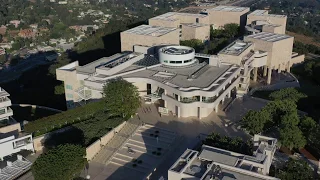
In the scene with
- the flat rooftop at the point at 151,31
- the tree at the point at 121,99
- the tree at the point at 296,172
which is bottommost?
the tree at the point at 296,172

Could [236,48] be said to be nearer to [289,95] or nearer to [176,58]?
[176,58]

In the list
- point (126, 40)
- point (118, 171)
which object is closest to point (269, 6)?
point (126, 40)

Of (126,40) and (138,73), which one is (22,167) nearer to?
(138,73)

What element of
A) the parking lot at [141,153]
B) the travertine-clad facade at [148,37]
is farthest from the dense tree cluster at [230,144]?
the travertine-clad facade at [148,37]

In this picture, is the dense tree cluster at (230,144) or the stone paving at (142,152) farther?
the stone paving at (142,152)

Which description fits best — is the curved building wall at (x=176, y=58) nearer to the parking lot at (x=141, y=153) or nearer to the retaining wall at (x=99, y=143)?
the parking lot at (x=141, y=153)

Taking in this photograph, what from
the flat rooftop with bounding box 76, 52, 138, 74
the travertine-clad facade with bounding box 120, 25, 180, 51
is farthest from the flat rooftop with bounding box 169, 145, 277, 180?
the travertine-clad facade with bounding box 120, 25, 180, 51

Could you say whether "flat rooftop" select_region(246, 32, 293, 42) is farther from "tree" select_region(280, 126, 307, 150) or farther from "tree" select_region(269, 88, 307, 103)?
"tree" select_region(280, 126, 307, 150)
